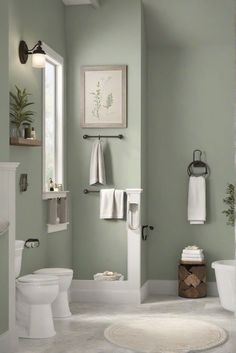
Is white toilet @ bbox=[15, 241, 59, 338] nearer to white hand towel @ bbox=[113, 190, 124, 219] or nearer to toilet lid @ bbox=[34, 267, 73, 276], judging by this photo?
toilet lid @ bbox=[34, 267, 73, 276]

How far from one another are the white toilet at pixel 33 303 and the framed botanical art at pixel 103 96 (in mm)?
1929

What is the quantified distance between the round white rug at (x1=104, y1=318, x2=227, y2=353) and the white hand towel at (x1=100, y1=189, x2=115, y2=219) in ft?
3.97

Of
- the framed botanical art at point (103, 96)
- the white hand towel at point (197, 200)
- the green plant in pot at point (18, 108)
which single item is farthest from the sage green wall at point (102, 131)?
the green plant in pot at point (18, 108)

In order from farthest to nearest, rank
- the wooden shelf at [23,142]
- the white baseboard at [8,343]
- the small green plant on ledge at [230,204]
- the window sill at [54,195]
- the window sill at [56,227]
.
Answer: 1. the small green plant on ledge at [230,204]
2. the window sill at [56,227]
3. the window sill at [54,195]
4. the wooden shelf at [23,142]
5. the white baseboard at [8,343]

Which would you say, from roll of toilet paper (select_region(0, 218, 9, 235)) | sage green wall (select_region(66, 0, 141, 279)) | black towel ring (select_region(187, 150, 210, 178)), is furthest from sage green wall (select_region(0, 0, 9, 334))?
black towel ring (select_region(187, 150, 210, 178))

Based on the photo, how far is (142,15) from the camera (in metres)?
6.28

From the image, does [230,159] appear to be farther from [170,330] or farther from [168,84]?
[170,330]

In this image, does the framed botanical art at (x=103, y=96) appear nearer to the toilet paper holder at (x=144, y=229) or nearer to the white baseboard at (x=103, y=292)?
the toilet paper holder at (x=144, y=229)

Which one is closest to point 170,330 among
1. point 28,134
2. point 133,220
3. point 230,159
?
point 133,220

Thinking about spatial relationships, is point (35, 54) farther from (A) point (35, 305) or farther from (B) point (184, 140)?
(B) point (184, 140)

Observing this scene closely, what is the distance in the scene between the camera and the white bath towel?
6152mm

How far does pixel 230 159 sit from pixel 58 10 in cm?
228

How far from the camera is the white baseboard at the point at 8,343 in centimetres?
412

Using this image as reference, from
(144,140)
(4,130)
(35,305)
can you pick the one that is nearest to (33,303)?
(35,305)
